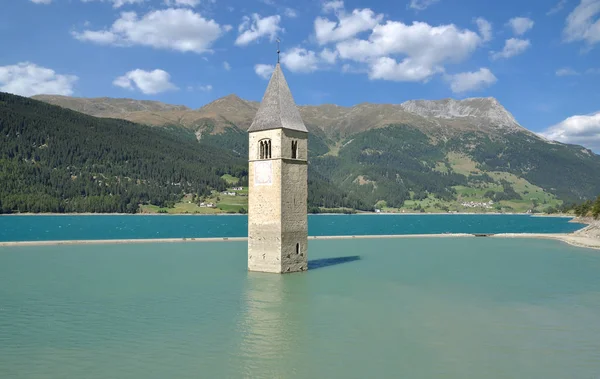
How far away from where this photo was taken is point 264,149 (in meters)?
39.9

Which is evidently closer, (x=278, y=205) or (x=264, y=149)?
(x=278, y=205)

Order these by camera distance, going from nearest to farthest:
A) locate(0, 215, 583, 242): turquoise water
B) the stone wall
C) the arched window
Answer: the stone wall → the arched window → locate(0, 215, 583, 242): turquoise water

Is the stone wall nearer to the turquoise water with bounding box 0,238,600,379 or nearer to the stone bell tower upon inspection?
the stone bell tower

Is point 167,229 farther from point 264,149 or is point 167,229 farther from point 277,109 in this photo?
point 277,109

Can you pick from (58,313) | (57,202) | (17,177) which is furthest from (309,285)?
(17,177)

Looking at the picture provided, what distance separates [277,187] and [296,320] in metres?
13.9

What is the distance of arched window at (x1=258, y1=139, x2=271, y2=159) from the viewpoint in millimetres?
39562

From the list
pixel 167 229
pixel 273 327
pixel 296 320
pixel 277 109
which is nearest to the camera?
pixel 273 327

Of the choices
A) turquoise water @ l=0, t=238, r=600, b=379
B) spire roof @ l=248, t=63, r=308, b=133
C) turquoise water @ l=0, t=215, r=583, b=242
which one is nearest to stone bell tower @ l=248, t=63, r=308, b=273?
spire roof @ l=248, t=63, r=308, b=133

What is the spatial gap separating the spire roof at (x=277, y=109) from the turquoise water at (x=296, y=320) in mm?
11262

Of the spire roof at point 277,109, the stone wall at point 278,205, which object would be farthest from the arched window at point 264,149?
the spire roof at point 277,109

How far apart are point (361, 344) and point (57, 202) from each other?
188681 mm

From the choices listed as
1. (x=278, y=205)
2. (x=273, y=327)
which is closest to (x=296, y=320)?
(x=273, y=327)

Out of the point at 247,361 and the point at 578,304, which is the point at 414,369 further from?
the point at 578,304
